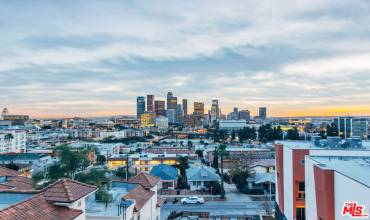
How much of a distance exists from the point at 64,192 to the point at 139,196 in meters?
8.44

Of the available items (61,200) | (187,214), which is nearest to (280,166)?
(187,214)

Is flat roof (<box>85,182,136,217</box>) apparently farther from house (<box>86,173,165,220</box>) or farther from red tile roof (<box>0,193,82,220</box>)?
red tile roof (<box>0,193,82,220</box>)

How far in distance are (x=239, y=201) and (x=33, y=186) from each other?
75.3ft

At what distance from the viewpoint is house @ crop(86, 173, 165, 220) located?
1653cm

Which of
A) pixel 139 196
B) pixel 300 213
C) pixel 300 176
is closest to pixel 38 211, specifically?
pixel 139 196

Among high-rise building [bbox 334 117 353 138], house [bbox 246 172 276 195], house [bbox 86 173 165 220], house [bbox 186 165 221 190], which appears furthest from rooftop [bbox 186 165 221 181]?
high-rise building [bbox 334 117 353 138]

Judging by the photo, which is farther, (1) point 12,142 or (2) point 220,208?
(1) point 12,142

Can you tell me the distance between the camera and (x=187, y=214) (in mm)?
31016

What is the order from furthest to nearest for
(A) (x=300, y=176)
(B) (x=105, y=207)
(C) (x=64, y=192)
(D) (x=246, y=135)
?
(D) (x=246, y=135) < (A) (x=300, y=176) < (B) (x=105, y=207) < (C) (x=64, y=192)

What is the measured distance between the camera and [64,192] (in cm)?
1177

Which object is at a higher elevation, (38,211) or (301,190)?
(38,211)

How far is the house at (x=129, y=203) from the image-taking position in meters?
16.5

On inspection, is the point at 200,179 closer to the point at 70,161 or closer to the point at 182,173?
the point at 182,173

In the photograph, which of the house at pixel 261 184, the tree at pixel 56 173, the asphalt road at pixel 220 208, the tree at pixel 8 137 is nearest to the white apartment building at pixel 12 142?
the tree at pixel 8 137
